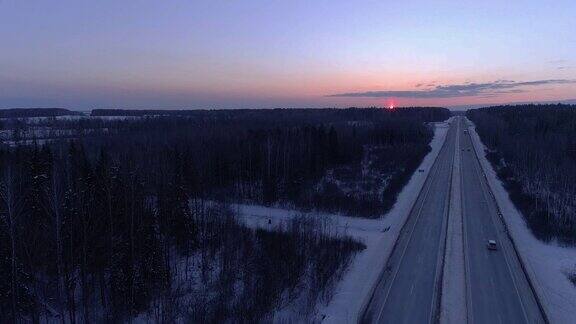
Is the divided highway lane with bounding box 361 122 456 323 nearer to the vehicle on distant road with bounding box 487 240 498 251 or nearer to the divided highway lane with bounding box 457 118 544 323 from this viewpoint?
the divided highway lane with bounding box 457 118 544 323

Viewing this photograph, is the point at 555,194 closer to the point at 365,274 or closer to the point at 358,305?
the point at 365,274

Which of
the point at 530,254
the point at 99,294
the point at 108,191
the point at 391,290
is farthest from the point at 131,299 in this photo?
the point at 530,254

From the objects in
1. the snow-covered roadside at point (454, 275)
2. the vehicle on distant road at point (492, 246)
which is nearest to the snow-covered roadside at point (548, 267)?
the vehicle on distant road at point (492, 246)

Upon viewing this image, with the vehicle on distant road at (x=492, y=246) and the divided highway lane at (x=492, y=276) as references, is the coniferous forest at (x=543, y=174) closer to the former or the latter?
the divided highway lane at (x=492, y=276)

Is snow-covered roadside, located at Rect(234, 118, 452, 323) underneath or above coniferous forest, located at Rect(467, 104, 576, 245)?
underneath

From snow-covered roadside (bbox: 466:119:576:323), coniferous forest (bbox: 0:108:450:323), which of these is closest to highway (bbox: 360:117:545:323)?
snow-covered roadside (bbox: 466:119:576:323)

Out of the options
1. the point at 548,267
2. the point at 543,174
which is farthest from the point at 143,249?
the point at 543,174

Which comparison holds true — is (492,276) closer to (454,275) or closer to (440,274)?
(454,275)

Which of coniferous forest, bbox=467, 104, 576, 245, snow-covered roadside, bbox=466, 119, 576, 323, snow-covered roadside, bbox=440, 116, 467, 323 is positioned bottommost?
snow-covered roadside, bbox=466, 119, 576, 323
